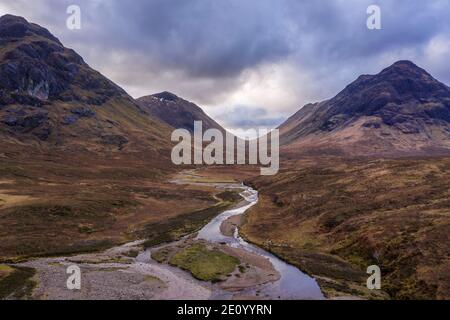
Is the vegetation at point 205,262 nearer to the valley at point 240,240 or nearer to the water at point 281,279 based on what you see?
the valley at point 240,240

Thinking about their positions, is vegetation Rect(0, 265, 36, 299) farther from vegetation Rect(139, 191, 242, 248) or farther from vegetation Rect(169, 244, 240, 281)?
vegetation Rect(139, 191, 242, 248)

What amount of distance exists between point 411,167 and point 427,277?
7731cm

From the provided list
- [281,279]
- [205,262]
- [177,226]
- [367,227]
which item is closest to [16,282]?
[205,262]

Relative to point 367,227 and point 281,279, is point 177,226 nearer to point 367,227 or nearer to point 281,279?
point 281,279

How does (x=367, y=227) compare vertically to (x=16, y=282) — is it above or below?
above

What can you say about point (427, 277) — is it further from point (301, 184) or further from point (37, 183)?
point (37, 183)

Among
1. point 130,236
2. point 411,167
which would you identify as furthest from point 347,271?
point 411,167

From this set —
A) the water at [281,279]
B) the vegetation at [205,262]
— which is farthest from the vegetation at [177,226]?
the vegetation at [205,262]

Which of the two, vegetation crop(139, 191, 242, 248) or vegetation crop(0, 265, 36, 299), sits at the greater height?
vegetation crop(139, 191, 242, 248)

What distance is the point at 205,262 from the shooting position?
223 ft

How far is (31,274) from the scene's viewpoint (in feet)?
197

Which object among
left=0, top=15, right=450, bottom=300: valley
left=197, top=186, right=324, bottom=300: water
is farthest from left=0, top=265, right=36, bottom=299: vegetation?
left=197, top=186, right=324, bottom=300: water

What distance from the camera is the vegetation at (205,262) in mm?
62609

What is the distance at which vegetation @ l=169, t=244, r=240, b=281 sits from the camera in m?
62.6
